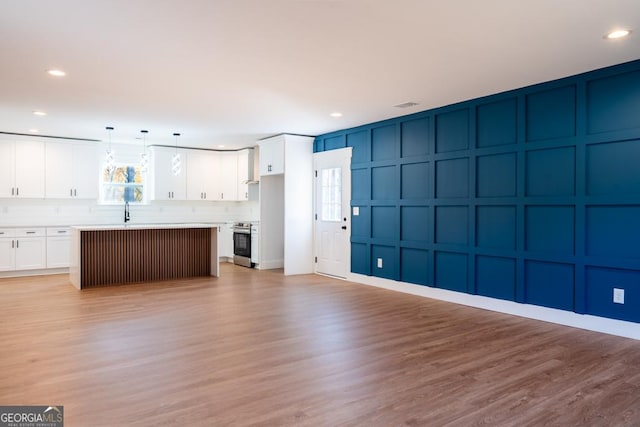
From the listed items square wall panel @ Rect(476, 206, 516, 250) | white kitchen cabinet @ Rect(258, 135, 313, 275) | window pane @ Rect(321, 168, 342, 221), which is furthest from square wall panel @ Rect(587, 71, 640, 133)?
white kitchen cabinet @ Rect(258, 135, 313, 275)

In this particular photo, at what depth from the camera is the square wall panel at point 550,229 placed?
457 centimetres

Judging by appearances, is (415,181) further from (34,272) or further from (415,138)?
(34,272)

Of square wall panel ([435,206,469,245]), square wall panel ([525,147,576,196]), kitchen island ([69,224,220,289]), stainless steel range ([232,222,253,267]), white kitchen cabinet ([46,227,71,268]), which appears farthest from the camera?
stainless steel range ([232,222,253,267])

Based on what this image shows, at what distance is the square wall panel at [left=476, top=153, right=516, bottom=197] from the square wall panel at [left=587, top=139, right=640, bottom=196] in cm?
86

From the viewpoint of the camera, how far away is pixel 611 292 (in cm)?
424

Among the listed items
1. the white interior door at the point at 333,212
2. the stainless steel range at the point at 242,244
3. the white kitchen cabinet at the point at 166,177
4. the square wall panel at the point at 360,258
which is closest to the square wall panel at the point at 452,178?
the square wall panel at the point at 360,258

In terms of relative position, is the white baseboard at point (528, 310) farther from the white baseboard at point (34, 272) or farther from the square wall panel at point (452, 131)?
the white baseboard at point (34, 272)

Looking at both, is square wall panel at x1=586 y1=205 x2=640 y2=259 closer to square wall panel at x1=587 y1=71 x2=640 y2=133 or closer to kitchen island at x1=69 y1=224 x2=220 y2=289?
square wall panel at x1=587 y1=71 x2=640 y2=133

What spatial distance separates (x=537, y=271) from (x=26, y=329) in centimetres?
551

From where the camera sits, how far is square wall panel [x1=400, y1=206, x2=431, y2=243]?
20.2ft

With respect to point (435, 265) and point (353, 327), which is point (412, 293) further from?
point (353, 327)

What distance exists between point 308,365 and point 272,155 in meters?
5.50

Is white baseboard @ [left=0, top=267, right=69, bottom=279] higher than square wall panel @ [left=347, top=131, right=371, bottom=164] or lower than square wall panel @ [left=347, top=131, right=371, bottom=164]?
lower

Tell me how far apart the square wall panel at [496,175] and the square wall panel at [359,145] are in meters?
2.11
